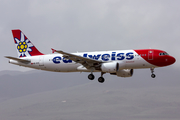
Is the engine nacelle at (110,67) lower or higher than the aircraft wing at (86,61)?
lower

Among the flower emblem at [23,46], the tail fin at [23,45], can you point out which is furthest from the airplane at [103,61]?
the flower emblem at [23,46]

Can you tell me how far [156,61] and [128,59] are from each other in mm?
4767

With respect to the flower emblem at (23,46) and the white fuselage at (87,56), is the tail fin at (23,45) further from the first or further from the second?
the white fuselage at (87,56)

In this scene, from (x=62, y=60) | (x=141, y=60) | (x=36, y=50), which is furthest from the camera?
(x=36, y=50)

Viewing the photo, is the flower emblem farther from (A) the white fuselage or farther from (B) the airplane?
(B) the airplane

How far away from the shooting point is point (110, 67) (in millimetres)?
49781

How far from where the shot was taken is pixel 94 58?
5262 cm

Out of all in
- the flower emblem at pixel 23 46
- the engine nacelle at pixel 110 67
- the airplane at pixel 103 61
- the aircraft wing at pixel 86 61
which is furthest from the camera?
the flower emblem at pixel 23 46

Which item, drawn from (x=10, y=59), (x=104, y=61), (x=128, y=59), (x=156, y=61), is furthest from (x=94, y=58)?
(x=10, y=59)

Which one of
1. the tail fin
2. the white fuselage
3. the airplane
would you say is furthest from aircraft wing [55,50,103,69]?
the tail fin

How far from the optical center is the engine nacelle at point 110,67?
49.7 meters

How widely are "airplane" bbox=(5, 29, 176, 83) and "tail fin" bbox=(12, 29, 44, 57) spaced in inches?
70.7

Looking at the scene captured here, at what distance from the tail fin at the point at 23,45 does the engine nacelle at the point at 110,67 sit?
15.1 m

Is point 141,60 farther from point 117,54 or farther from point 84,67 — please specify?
point 84,67
